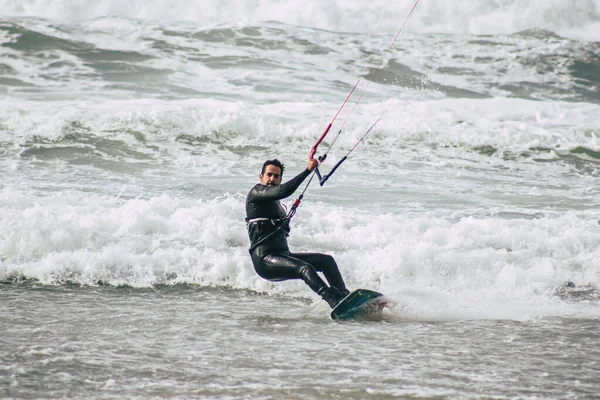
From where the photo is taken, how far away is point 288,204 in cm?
1099

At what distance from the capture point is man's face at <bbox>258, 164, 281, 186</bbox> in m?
6.35

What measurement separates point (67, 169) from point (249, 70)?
1012cm

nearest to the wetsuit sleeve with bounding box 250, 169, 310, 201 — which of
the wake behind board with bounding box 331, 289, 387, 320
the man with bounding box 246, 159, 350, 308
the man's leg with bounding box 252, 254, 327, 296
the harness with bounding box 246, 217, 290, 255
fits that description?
the man with bounding box 246, 159, 350, 308

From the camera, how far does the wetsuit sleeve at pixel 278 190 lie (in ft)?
19.1

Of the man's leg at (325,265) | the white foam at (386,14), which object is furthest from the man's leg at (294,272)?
the white foam at (386,14)

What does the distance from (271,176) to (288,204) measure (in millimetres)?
4654

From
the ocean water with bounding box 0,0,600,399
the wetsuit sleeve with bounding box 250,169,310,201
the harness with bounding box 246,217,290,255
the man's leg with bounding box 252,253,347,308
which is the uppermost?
the wetsuit sleeve with bounding box 250,169,310,201

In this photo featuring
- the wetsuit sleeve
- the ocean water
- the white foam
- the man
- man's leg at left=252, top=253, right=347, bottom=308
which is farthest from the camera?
the white foam

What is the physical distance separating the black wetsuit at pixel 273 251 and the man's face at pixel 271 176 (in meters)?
0.09

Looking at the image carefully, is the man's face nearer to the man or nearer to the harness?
the man


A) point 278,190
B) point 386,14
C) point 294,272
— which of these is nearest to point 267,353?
point 294,272

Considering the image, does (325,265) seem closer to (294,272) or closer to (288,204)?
(294,272)

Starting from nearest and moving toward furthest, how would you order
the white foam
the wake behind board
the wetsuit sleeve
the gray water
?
1. the gray water
2. the wetsuit sleeve
3. the wake behind board
4. the white foam

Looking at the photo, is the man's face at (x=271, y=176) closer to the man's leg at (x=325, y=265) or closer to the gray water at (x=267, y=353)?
the man's leg at (x=325, y=265)
